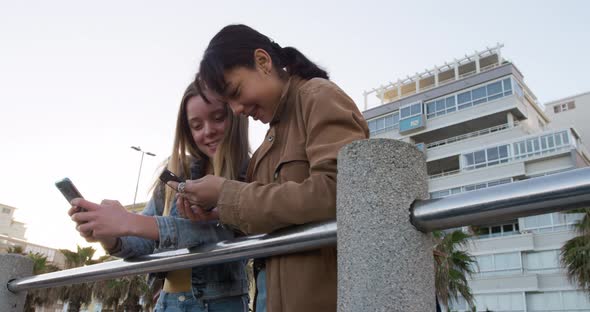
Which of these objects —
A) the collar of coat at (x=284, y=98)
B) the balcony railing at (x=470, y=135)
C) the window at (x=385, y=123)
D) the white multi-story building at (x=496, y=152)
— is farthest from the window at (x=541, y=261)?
the collar of coat at (x=284, y=98)

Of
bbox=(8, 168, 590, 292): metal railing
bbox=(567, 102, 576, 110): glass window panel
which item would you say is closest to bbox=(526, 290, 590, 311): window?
bbox=(567, 102, 576, 110): glass window panel

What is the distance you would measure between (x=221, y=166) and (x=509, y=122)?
32.1m

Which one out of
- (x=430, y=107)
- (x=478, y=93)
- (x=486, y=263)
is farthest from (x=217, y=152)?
(x=430, y=107)

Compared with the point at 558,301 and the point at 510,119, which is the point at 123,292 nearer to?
the point at 558,301

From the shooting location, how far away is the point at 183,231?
5.52 ft

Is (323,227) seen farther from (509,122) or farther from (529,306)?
(509,122)

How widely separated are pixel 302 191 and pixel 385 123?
120 feet

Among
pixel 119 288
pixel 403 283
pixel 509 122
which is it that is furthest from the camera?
pixel 509 122

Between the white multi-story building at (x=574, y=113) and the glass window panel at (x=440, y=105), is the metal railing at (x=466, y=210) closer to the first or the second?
the glass window panel at (x=440, y=105)

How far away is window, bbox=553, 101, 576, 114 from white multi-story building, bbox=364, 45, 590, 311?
37.0 ft

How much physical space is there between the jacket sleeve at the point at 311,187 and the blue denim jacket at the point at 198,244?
318 mm

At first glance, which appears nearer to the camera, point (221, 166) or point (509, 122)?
point (221, 166)

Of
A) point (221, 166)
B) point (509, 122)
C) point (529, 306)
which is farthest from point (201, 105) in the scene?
point (509, 122)

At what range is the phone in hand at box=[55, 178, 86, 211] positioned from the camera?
1.69m
